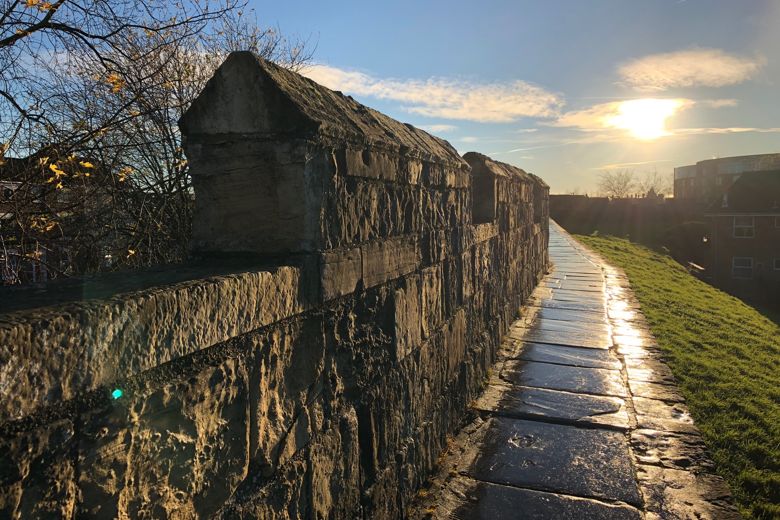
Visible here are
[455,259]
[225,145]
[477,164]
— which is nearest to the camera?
[225,145]

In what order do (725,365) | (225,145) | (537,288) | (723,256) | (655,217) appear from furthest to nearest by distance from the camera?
(655,217) → (723,256) → (537,288) → (725,365) → (225,145)

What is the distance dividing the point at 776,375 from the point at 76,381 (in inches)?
262

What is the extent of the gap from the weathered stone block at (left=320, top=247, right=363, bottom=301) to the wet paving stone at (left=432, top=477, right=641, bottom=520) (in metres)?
1.39

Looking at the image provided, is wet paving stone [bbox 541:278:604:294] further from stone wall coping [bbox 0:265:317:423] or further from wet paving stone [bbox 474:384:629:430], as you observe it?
stone wall coping [bbox 0:265:317:423]

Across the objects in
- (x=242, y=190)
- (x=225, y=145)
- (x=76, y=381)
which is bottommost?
(x=76, y=381)

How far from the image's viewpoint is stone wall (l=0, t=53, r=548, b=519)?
3.25ft

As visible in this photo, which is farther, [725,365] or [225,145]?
[725,365]

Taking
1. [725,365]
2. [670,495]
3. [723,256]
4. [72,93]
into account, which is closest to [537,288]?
[725,365]

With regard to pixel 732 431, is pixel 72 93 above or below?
above

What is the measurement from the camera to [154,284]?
4.43 ft

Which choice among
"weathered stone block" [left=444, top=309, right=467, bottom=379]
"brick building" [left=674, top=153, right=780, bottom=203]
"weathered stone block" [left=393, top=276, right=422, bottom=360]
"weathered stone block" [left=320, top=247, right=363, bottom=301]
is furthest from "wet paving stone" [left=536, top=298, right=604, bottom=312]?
"brick building" [left=674, top=153, right=780, bottom=203]

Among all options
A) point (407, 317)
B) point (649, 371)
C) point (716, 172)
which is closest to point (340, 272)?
point (407, 317)

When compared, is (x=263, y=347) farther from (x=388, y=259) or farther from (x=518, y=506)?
(x=518, y=506)

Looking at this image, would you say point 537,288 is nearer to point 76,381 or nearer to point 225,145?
point 225,145
